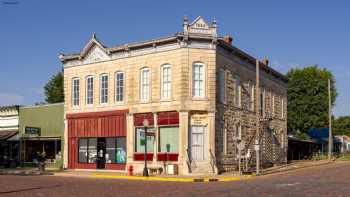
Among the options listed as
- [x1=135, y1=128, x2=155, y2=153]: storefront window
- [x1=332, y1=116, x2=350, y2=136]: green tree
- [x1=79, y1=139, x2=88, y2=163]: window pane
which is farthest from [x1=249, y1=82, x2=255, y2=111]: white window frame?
[x1=332, y1=116, x2=350, y2=136]: green tree

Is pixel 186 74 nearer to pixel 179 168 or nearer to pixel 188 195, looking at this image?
pixel 179 168

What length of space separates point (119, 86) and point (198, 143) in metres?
7.78

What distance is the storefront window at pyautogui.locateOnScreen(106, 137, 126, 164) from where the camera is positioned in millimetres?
35906

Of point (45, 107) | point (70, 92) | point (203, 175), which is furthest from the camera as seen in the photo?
point (45, 107)

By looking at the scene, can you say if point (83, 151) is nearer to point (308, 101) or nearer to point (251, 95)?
point (251, 95)

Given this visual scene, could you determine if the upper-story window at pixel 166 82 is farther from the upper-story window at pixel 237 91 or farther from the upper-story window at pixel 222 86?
the upper-story window at pixel 237 91

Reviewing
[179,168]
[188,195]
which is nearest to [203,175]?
[179,168]

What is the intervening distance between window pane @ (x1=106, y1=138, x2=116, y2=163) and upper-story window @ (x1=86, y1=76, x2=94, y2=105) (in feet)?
11.2

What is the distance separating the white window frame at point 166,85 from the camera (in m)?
33.5

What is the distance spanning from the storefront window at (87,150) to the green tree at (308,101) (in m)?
38.1

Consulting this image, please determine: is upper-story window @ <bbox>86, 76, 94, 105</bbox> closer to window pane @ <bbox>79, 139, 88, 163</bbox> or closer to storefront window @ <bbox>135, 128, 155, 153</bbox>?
window pane @ <bbox>79, 139, 88, 163</bbox>

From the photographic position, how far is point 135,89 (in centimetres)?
3512

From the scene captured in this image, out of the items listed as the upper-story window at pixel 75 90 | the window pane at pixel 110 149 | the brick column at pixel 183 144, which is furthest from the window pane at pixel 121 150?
the brick column at pixel 183 144

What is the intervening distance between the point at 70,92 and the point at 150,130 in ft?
28.9
